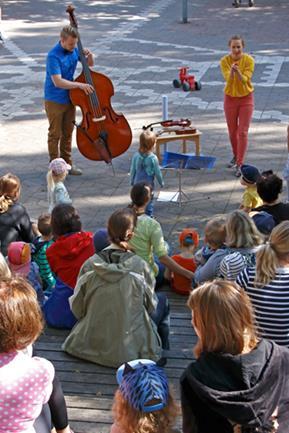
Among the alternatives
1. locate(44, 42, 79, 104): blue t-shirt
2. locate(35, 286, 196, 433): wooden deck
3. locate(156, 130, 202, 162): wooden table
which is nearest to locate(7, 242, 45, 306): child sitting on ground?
locate(35, 286, 196, 433): wooden deck

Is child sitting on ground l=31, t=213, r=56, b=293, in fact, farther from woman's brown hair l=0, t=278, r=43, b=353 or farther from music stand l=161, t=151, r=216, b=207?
woman's brown hair l=0, t=278, r=43, b=353

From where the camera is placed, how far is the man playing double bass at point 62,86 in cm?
835

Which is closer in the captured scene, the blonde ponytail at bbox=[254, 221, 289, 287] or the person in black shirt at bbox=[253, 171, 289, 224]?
the blonde ponytail at bbox=[254, 221, 289, 287]

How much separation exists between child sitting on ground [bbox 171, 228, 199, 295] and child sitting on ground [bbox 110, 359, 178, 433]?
3.14 meters

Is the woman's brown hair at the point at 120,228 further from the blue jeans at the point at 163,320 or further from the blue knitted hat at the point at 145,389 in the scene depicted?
the blue knitted hat at the point at 145,389

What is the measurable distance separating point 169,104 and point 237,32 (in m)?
7.28

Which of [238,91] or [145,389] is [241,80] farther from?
[145,389]

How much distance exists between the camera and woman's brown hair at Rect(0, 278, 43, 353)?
2889mm

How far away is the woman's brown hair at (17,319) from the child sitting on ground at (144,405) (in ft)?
1.35

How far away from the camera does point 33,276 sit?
5.59m

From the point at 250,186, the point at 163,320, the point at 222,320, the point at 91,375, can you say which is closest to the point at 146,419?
the point at 222,320

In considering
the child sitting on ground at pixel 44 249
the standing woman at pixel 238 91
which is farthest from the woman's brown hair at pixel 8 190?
the standing woman at pixel 238 91

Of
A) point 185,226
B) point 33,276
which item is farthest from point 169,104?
point 33,276

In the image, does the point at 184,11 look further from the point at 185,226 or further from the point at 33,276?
the point at 33,276
